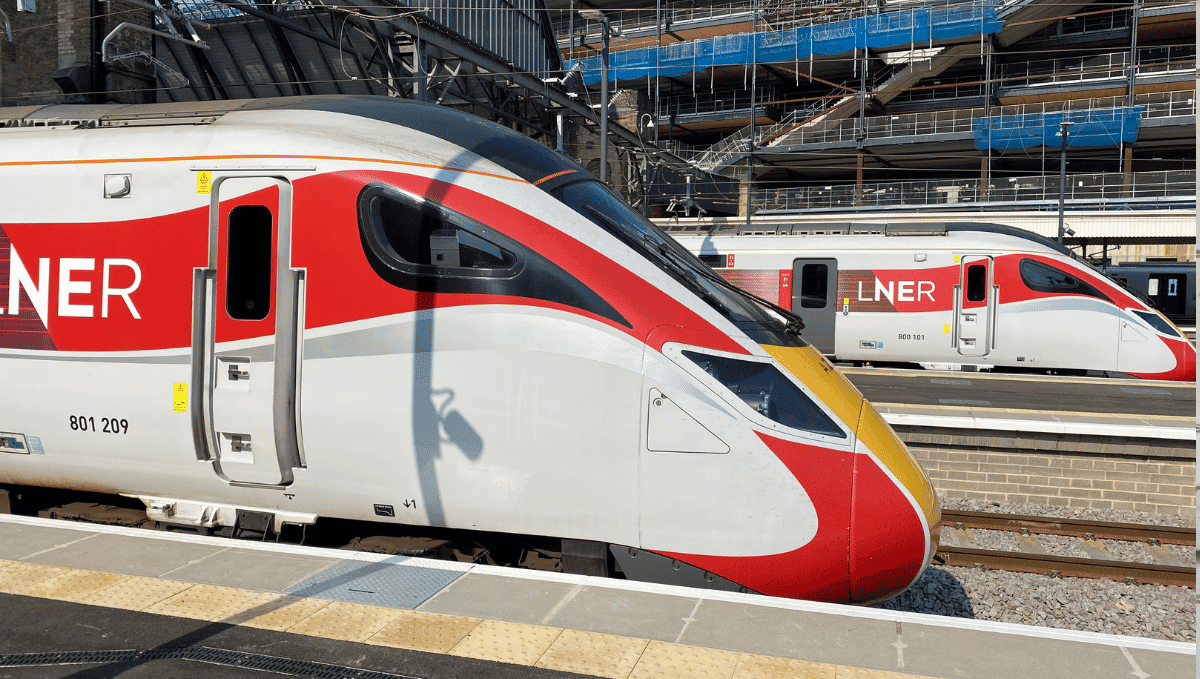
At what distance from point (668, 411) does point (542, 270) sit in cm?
113

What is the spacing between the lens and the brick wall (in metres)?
10.6

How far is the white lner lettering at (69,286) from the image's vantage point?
5.98 meters

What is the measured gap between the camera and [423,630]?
4.42 metres

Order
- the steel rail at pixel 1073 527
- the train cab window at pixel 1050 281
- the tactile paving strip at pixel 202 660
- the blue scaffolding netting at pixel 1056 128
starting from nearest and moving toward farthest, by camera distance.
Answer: the tactile paving strip at pixel 202 660 < the steel rail at pixel 1073 527 < the train cab window at pixel 1050 281 < the blue scaffolding netting at pixel 1056 128

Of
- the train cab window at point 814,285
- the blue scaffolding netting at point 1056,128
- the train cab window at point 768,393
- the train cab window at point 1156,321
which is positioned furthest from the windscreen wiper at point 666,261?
the blue scaffolding netting at point 1056,128

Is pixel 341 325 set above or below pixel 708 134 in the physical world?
below

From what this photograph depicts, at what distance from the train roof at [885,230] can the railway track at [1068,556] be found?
8.36 m

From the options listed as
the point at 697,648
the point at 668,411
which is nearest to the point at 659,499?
the point at 668,411

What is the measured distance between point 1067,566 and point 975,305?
29.6 feet

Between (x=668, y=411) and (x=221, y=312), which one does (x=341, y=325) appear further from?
(x=668, y=411)

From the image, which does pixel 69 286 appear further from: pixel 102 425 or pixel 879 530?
pixel 879 530

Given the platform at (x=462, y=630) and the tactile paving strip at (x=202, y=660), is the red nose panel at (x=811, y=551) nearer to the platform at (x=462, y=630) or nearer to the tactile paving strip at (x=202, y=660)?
the platform at (x=462, y=630)

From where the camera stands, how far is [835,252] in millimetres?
17438

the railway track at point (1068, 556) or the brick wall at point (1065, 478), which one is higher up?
the brick wall at point (1065, 478)
